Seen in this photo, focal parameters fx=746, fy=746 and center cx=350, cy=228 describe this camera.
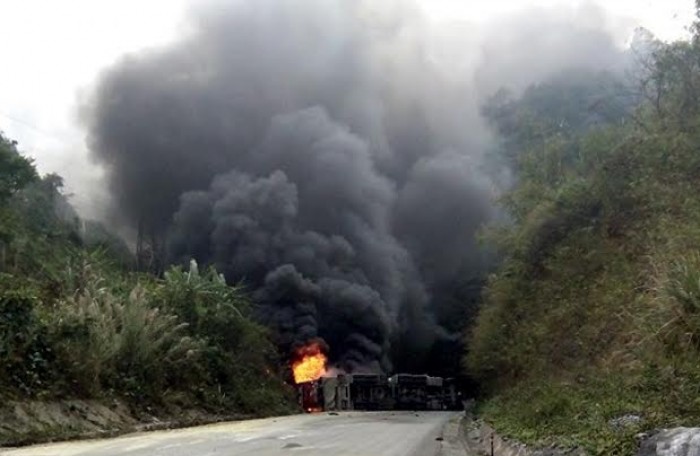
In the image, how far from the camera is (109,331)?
24.5m

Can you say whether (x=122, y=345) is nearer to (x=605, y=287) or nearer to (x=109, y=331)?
(x=109, y=331)

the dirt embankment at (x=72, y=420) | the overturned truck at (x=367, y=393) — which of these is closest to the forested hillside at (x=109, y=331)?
the dirt embankment at (x=72, y=420)

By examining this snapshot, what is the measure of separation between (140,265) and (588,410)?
151 feet

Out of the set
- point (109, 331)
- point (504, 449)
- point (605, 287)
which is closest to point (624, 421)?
point (504, 449)

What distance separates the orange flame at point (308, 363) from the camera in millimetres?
44656

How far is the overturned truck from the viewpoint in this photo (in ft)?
137

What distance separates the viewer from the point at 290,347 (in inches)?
1788

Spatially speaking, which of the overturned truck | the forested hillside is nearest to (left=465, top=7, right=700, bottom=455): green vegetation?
the overturned truck

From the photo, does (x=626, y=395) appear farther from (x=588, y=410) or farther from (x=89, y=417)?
(x=89, y=417)

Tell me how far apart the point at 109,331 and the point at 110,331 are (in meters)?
0.09

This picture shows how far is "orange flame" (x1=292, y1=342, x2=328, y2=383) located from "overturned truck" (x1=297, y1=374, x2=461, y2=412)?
1.33m

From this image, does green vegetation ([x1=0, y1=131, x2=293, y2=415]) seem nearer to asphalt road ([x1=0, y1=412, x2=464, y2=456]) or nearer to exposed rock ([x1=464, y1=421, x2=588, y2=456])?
asphalt road ([x1=0, y1=412, x2=464, y2=456])

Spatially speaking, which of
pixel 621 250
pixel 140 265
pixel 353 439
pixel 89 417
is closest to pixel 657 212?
pixel 621 250

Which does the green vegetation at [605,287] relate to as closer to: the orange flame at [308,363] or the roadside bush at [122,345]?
the orange flame at [308,363]
